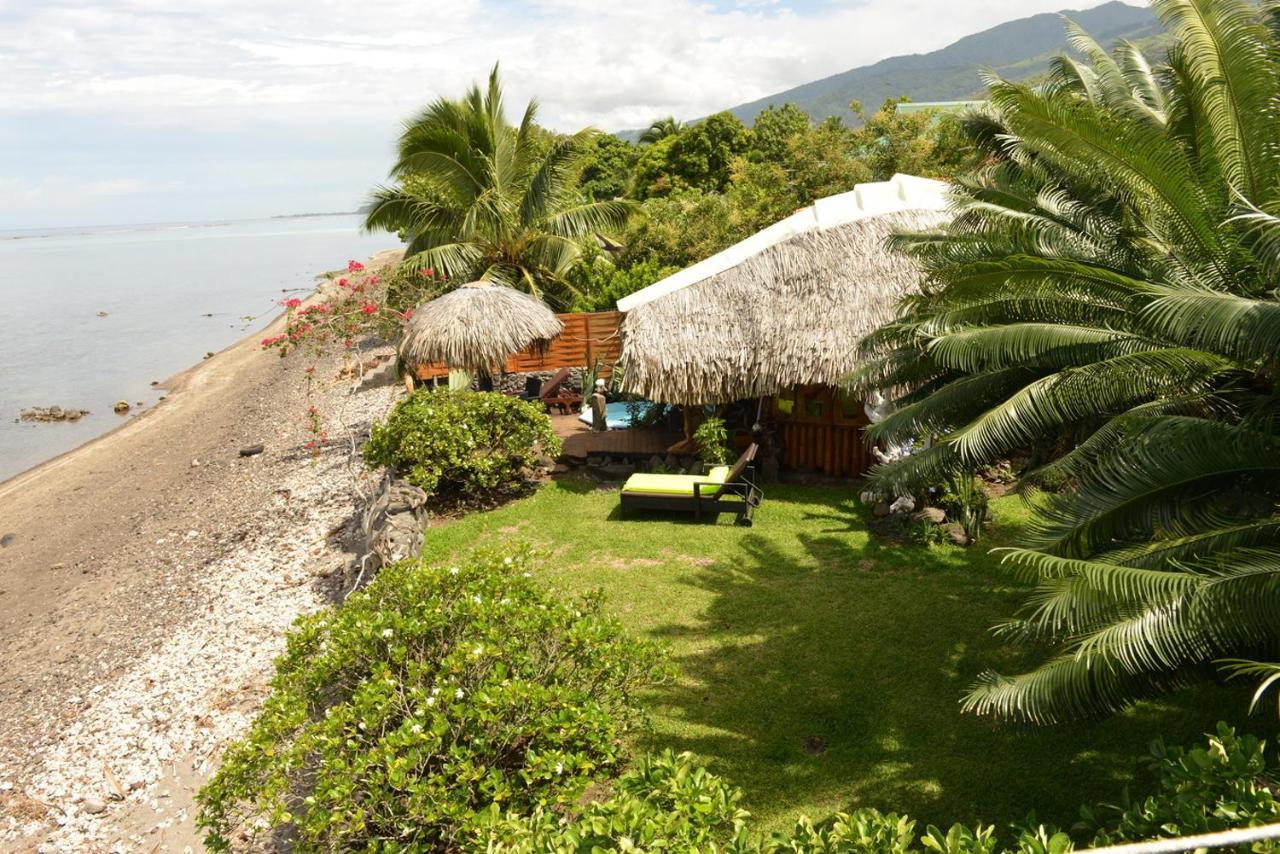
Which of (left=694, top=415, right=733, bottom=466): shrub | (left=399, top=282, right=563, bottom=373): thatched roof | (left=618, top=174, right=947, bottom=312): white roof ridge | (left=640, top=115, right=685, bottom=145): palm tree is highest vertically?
(left=640, top=115, right=685, bottom=145): palm tree

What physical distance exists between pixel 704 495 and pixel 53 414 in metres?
24.2

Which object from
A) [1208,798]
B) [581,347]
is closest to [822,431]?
[581,347]

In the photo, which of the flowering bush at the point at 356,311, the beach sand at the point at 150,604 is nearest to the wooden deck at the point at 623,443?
the beach sand at the point at 150,604

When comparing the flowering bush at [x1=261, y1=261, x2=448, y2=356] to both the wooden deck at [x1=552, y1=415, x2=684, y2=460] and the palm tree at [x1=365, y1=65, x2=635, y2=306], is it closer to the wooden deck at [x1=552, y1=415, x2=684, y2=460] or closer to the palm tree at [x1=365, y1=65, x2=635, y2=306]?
the palm tree at [x1=365, y1=65, x2=635, y2=306]

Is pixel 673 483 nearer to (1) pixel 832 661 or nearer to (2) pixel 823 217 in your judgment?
(1) pixel 832 661

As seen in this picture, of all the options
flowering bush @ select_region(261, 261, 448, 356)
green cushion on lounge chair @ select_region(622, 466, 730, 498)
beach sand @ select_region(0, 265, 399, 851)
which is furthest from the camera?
flowering bush @ select_region(261, 261, 448, 356)

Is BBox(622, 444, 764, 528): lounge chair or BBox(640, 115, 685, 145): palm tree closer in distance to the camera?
BBox(622, 444, 764, 528): lounge chair

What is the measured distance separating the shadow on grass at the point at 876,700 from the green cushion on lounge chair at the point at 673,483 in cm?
147

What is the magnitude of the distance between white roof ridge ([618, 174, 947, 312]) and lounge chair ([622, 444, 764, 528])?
272cm

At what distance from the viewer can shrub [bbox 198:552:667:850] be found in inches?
172

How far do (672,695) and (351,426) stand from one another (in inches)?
515

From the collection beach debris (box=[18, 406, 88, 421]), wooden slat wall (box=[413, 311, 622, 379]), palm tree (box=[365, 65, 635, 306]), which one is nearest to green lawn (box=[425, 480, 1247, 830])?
wooden slat wall (box=[413, 311, 622, 379])

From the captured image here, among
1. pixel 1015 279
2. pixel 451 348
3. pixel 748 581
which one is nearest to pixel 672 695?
pixel 748 581

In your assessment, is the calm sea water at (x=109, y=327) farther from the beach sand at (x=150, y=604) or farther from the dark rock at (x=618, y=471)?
the dark rock at (x=618, y=471)
